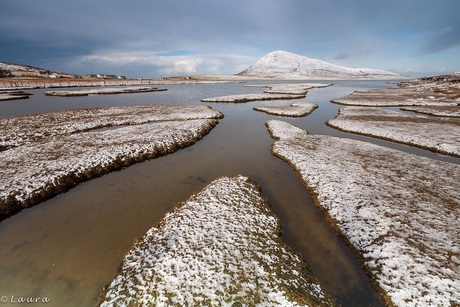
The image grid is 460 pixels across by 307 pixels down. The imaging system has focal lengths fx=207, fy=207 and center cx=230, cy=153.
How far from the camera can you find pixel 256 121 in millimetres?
36094

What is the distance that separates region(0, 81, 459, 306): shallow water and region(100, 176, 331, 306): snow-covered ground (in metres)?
0.93

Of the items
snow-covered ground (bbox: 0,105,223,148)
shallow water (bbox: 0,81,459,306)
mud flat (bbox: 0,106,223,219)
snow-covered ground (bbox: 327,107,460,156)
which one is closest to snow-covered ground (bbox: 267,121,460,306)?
shallow water (bbox: 0,81,459,306)

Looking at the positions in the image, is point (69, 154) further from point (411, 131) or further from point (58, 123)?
point (411, 131)

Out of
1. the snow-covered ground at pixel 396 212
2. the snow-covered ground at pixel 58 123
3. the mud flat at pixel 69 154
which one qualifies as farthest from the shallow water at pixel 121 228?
the snow-covered ground at pixel 58 123

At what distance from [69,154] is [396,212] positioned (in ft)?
80.7

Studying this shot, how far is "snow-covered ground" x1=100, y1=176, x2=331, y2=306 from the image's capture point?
272 inches

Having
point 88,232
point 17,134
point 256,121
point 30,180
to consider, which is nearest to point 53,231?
point 88,232

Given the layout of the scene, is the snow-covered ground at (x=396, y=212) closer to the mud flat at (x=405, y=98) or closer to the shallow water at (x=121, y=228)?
the shallow water at (x=121, y=228)

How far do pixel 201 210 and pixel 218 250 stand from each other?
310 cm

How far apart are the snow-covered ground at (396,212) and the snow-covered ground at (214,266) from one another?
323 cm

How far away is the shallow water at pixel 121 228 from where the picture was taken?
7867mm

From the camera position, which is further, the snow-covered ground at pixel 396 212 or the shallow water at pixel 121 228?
the shallow water at pixel 121 228

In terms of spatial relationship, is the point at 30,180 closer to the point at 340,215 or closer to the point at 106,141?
the point at 106,141

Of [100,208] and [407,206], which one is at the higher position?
[407,206]
